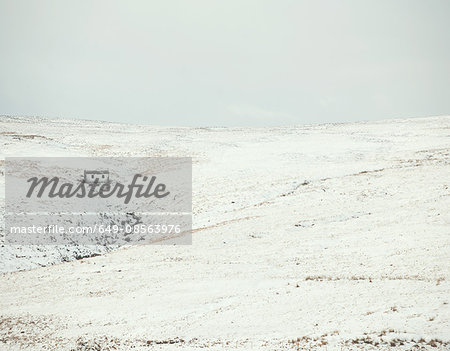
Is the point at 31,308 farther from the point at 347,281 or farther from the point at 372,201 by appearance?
the point at 372,201

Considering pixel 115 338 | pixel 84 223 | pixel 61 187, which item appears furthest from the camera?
pixel 61 187

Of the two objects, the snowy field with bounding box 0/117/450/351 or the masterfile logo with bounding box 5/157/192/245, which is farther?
the masterfile logo with bounding box 5/157/192/245

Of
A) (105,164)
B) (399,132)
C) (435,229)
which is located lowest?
(435,229)

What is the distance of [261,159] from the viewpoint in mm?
58188

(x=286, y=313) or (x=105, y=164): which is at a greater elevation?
(x=105, y=164)

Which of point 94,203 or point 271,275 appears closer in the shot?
point 271,275

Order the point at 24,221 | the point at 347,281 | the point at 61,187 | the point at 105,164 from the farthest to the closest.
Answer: the point at 105,164 → the point at 61,187 → the point at 24,221 → the point at 347,281

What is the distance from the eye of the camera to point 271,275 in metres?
22.9

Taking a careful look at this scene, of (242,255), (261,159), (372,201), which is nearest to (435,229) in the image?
(372,201)

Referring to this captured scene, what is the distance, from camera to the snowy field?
1623 centimetres

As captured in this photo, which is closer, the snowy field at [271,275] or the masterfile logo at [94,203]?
the snowy field at [271,275]

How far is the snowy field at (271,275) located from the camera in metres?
16.2

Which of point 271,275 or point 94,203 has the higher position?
point 94,203

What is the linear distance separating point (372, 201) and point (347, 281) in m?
16.7
